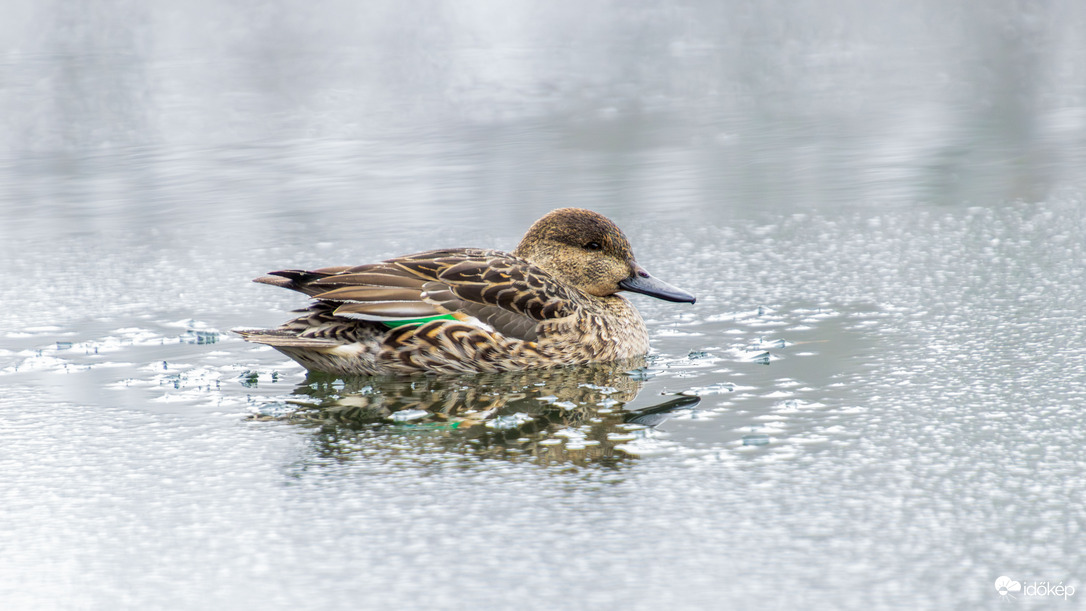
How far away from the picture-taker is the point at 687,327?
18.4 feet

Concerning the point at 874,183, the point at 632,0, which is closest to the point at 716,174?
the point at 874,183

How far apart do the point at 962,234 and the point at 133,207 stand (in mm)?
5375

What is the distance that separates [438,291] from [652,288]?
3.44 ft

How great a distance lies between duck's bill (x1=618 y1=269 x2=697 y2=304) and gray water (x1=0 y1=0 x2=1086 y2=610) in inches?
8.2

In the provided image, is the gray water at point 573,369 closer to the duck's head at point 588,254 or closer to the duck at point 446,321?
the duck at point 446,321

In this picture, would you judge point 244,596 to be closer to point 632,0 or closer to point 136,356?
point 136,356

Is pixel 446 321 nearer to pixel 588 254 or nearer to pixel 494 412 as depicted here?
pixel 494 412

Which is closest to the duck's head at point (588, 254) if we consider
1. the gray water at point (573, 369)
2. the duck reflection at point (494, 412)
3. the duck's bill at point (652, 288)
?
the duck's bill at point (652, 288)

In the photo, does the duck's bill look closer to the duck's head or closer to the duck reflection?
the duck's head

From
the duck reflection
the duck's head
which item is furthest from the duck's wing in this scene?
the duck's head

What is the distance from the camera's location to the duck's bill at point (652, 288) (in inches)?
216

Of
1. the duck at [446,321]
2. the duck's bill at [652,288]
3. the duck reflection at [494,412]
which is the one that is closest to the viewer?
the duck reflection at [494,412]

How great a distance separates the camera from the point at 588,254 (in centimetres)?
564

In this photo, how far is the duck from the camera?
496 cm
